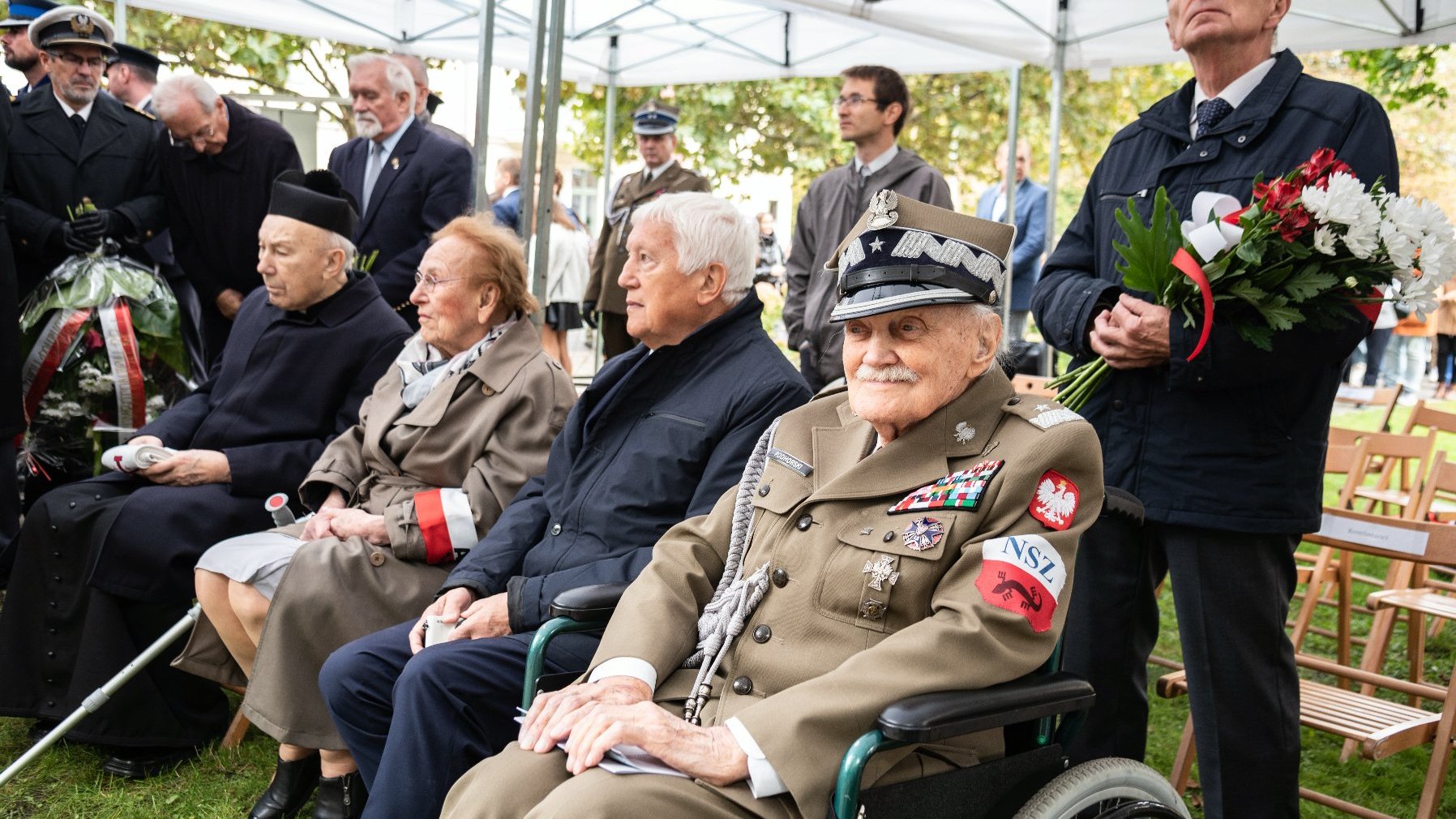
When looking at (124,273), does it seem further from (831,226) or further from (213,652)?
(831,226)

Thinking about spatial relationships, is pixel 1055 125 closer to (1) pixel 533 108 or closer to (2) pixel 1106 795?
(1) pixel 533 108

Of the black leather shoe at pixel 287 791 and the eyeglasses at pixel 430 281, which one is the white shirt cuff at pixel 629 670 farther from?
the eyeglasses at pixel 430 281

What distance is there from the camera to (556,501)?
10.4 ft

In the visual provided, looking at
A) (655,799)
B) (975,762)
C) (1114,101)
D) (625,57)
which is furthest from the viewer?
(1114,101)

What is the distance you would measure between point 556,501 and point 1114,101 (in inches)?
724

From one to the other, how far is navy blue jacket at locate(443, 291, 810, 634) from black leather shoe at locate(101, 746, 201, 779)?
1284 mm

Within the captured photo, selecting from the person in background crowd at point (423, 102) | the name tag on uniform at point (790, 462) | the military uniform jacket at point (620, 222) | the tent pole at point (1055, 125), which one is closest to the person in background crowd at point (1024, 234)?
the tent pole at point (1055, 125)

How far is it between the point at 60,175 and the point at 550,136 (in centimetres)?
208

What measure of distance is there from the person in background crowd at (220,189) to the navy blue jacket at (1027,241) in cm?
483

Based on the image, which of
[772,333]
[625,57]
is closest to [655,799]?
[625,57]

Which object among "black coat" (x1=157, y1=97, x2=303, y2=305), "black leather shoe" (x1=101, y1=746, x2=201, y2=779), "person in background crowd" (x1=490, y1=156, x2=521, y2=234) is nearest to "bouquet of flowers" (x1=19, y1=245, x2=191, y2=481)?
"black coat" (x1=157, y1=97, x2=303, y2=305)

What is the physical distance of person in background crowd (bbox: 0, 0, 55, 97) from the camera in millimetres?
6188

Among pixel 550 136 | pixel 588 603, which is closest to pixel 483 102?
pixel 550 136

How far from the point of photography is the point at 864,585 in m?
→ 2.21
